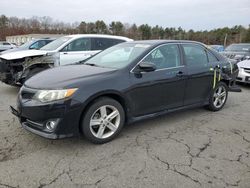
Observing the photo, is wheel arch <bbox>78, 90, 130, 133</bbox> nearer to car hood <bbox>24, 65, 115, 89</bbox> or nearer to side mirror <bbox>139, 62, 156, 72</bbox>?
car hood <bbox>24, 65, 115, 89</bbox>

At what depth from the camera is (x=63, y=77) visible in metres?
3.66

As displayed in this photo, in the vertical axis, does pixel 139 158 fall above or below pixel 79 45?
below

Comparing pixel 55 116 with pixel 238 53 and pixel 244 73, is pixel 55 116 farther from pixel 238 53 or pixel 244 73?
pixel 238 53

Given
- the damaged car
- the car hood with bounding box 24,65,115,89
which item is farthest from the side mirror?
the damaged car

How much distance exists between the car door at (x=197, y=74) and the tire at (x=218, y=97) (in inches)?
8.9

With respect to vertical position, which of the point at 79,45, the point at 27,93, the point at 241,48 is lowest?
the point at 27,93

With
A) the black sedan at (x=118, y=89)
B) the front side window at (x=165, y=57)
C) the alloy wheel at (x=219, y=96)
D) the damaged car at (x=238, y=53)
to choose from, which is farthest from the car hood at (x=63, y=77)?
the damaged car at (x=238, y=53)

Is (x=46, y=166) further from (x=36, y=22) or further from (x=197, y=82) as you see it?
(x=36, y=22)

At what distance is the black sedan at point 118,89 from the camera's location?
130 inches

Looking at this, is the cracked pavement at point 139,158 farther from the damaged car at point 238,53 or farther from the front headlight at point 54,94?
the damaged car at point 238,53

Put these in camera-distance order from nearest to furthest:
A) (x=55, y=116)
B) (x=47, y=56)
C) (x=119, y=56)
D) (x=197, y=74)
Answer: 1. (x=55, y=116)
2. (x=119, y=56)
3. (x=197, y=74)
4. (x=47, y=56)

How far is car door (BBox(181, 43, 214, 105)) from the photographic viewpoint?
470 cm

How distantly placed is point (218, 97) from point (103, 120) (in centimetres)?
300

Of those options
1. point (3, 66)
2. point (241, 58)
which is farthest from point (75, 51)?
point (241, 58)
